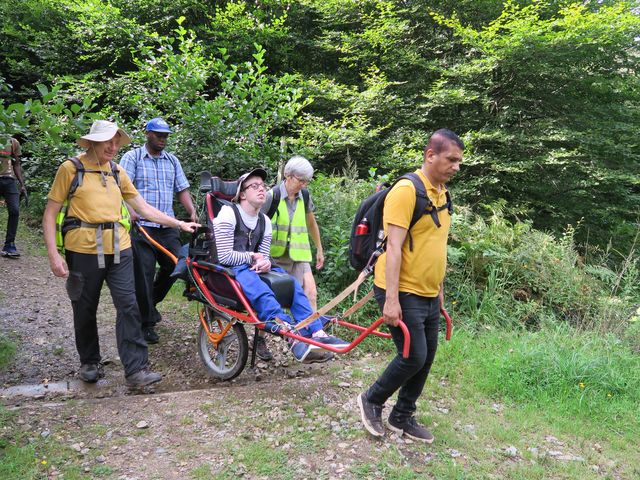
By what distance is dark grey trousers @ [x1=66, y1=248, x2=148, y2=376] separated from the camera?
4000 mm

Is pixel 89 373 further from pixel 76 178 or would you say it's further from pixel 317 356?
pixel 317 356

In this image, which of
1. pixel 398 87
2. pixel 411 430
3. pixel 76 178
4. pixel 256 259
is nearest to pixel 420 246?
pixel 411 430

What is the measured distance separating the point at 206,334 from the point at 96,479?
1822mm

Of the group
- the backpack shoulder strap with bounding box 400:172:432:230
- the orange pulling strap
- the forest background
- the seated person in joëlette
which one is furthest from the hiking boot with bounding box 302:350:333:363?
the forest background

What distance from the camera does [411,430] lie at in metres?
3.63

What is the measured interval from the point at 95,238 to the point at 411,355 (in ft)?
8.49

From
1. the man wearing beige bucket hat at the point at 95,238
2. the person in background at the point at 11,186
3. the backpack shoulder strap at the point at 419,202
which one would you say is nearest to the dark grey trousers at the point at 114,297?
the man wearing beige bucket hat at the point at 95,238

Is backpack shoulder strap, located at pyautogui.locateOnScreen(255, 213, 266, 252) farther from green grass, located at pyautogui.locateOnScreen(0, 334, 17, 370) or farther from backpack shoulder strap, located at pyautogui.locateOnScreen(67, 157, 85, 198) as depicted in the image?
green grass, located at pyautogui.locateOnScreen(0, 334, 17, 370)

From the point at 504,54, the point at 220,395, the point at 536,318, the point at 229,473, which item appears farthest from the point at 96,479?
the point at 504,54

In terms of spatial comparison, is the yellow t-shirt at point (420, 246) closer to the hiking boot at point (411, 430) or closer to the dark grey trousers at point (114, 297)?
the hiking boot at point (411, 430)

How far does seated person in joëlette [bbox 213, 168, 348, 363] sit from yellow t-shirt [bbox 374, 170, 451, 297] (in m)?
0.87

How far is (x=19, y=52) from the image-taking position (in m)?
14.0

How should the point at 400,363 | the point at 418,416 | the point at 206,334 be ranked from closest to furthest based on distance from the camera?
the point at 400,363, the point at 418,416, the point at 206,334

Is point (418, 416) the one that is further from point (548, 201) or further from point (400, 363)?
point (548, 201)
